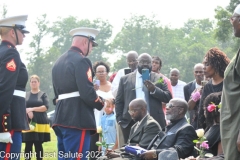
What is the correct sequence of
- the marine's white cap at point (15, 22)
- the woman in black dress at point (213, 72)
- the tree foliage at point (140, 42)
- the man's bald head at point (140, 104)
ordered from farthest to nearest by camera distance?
1. the tree foliage at point (140, 42)
2. the man's bald head at point (140, 104)
3. the woman in black dress at point (213, 72)
4. the marine's white cap at point (15, 22)

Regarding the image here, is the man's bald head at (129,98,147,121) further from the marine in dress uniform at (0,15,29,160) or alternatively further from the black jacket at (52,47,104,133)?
the marine in dress uniform at (0,15,29,160)

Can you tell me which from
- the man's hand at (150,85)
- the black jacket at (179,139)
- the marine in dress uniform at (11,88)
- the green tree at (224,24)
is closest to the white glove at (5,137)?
the marine in dress uniform at (11,88)

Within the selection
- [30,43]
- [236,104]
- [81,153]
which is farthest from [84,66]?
[30,43]

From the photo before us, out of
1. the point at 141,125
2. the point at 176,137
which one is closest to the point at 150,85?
the point at 141,125

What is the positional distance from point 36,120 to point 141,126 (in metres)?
4.64

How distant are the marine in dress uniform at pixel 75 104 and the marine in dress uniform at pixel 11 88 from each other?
67 centimetres

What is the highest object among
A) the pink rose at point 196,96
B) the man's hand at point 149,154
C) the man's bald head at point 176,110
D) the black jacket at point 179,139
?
the pink rose at point 196,96

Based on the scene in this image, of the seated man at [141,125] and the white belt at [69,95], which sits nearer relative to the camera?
the white belt at [69,95]

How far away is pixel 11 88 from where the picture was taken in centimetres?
705

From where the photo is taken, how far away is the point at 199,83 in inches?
424

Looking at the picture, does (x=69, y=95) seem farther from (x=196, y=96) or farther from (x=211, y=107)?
(x=196, y=96)

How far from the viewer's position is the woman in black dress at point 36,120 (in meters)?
12.8

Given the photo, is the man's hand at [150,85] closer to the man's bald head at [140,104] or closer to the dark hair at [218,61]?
the man's bald head at [140,104]

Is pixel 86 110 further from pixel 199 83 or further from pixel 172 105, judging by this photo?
pixel 199 83
